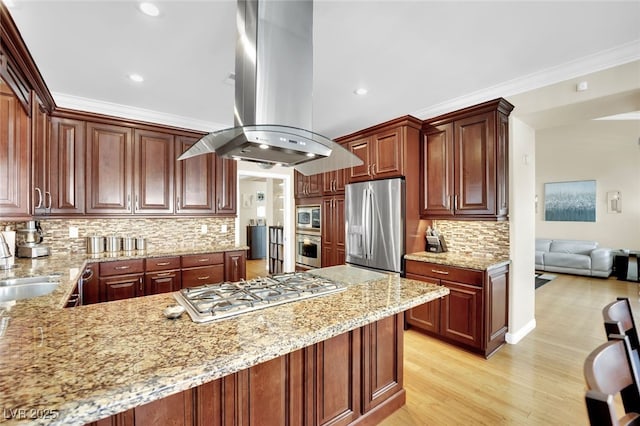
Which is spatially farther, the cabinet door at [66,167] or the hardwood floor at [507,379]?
the cabinet door at [66,167]

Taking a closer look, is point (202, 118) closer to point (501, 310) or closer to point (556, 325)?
point (501, 310)

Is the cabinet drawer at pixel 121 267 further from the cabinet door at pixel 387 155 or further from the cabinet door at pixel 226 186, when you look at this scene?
the cabinet door at pixel 387 155

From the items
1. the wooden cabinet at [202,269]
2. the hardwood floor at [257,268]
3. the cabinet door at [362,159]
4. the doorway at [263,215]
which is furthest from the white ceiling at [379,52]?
the hardwood floor at [257,268]

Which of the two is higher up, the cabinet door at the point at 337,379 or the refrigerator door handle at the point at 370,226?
the refrigerator door handle at the point at 370,226

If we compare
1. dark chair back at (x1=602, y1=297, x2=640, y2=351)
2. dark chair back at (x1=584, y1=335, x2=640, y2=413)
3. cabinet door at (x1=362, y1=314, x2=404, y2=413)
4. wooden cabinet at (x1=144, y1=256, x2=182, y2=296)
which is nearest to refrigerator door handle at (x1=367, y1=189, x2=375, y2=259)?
cabinet door at (x1=362, y1=314, x2=404, y2=413)

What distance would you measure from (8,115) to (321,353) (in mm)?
2596

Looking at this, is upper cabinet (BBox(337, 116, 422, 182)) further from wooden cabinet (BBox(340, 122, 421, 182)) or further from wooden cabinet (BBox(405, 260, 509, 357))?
wooden cabinet (BBox(405, 260, 509, 357))

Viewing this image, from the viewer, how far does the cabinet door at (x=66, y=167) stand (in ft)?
9.94

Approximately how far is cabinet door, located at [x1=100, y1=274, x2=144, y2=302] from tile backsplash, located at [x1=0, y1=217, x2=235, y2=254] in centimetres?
68

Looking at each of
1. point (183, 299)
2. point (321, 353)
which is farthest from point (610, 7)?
point (183, 299)

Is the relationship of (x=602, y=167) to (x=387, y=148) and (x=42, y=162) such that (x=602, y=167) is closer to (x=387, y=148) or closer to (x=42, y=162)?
(x=387, y=148)

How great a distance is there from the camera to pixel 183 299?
147 centimetres

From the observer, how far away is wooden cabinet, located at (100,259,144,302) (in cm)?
288

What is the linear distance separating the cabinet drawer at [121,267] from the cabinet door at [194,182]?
854 millimetres
